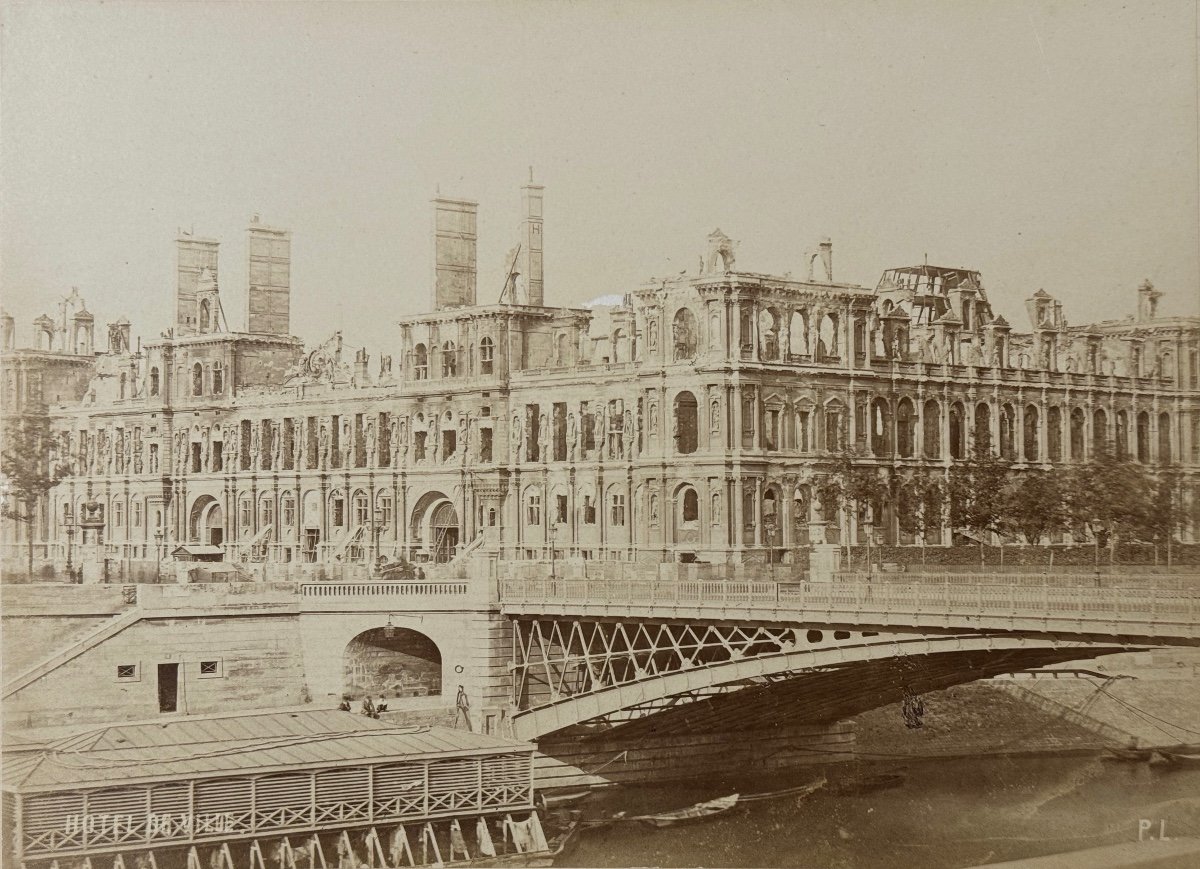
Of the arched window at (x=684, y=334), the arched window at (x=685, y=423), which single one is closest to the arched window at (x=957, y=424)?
the arched window at (x=685, y=423)

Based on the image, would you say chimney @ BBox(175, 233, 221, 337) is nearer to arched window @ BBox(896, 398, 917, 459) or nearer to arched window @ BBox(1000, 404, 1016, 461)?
arched window @ BBox(896, 398, 917, 459)

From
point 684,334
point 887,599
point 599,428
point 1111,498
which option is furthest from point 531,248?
point 887,599

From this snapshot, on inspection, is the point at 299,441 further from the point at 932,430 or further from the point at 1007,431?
the point at 1007,431

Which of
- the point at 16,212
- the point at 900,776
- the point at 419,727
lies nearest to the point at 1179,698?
the point at 900,776


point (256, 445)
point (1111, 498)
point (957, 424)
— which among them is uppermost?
point (957, 424)

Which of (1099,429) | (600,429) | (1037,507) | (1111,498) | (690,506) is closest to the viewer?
(1111,498)

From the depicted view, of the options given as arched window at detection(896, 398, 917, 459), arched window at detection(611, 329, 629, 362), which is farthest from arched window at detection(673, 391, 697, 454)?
arched window at detection(896, 398, 917, 459)

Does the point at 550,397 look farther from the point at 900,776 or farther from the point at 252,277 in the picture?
the point at 900,776
